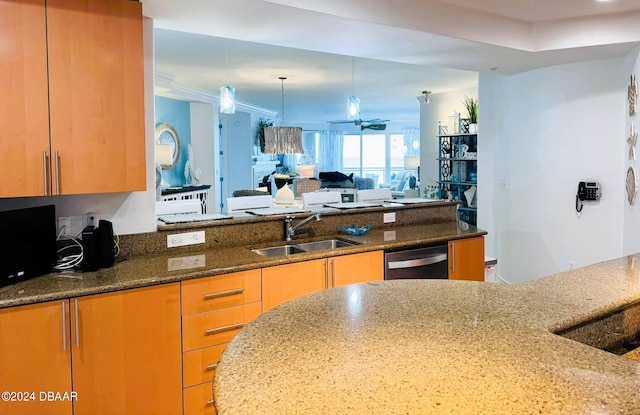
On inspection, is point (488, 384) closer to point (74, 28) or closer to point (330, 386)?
point (330, 386)

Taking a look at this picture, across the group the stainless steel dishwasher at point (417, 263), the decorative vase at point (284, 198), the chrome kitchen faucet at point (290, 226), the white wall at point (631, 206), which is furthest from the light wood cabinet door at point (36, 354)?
the white wall at point (631, 206)

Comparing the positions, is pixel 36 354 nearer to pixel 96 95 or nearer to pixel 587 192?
pixel 96 95

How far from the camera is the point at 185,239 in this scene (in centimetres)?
279

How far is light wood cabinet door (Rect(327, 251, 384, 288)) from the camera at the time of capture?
2.74 m

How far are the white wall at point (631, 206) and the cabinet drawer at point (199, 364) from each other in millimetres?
3296

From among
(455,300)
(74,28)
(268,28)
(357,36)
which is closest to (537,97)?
(357,36)

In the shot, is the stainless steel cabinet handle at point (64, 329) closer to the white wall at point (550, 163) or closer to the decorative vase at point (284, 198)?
the decorative vase at point (284, 198)

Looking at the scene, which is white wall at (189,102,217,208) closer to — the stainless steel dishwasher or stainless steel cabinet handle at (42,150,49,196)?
the stainless steel dishwasher

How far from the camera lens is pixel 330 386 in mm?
988

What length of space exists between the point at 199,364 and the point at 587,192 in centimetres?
358

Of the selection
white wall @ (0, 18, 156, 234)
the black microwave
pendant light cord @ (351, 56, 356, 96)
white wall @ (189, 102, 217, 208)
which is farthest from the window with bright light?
the black microwave

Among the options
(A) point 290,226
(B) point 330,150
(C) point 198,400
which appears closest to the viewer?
(C) point 198,400

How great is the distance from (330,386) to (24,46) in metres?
1.99

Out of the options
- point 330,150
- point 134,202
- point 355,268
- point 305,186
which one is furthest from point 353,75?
point 330,150
